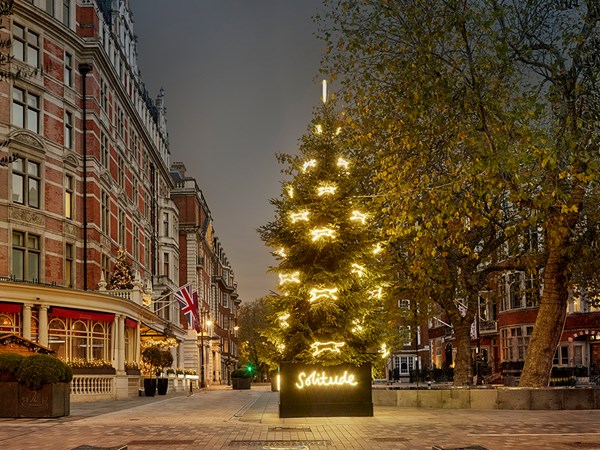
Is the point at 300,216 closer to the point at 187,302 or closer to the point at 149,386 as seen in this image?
the point at 149,386

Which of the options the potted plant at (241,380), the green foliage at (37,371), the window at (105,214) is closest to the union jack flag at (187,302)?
the window at (105,214)

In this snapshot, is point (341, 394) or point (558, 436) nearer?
point (558, 436)

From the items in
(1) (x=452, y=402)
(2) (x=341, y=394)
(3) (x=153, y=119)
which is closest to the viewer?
(2) (x=341, y=394)

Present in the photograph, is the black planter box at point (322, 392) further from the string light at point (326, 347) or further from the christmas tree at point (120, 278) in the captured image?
the christmas tree at point (120, 278)

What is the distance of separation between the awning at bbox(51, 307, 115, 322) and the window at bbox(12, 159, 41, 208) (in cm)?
448

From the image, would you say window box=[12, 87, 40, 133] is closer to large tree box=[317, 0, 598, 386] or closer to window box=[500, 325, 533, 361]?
large tree box=[317, 0, 598, 386]

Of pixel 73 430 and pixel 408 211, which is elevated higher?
pixel 408 211

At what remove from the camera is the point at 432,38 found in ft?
67.3

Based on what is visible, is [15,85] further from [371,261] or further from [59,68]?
[371,261]

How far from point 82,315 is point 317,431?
21.4 meters

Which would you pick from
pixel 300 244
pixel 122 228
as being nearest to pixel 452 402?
pixel 300 244

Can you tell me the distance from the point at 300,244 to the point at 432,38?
600 centimetres

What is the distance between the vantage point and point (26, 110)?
35.9m

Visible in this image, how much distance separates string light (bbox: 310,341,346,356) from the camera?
21750 millimetres
